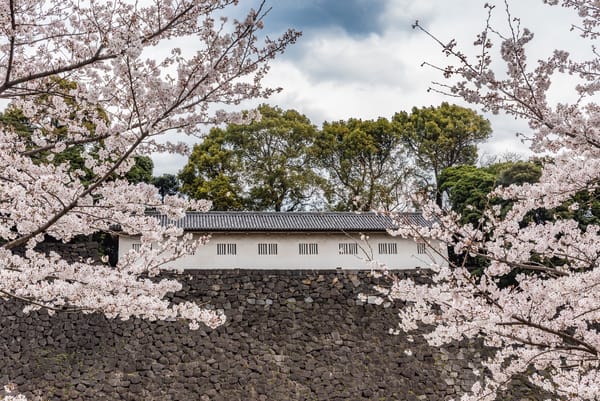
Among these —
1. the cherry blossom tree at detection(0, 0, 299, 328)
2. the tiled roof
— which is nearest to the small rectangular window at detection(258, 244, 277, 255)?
the tiled roof

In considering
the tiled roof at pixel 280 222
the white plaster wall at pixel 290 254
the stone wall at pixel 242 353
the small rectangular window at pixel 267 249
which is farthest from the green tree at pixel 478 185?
the small rectangular window at pixel 267 249

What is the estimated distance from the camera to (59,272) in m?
3.44

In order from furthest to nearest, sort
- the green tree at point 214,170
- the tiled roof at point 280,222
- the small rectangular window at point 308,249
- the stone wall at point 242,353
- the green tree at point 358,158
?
the green tree at point 358,158 → the green tree at point 214,170 → the small rectangular window at point 308,249 → the tiled roof at point 280,222 → the stone wall at point 242,353

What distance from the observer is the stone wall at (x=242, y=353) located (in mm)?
8742

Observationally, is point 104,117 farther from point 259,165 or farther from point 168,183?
point 168,183

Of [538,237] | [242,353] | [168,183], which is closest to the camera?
[538,237]

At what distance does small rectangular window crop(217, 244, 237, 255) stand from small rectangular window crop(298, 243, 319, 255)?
172cm

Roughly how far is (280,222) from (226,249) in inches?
63.9

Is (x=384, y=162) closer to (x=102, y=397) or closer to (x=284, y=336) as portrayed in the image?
(x=284, y=336)

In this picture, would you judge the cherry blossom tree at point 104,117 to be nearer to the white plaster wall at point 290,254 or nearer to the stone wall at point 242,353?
the stone wall at point 242,353

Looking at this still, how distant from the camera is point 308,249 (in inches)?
508

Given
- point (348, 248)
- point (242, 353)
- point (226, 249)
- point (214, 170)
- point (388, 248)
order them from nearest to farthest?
point (242, 353), point (226, 249), point (348, 248), point (388, 248), point (214, 170)

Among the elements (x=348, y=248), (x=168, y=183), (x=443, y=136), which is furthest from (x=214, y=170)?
(x=443, y=136)

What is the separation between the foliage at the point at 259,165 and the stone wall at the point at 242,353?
683cm
